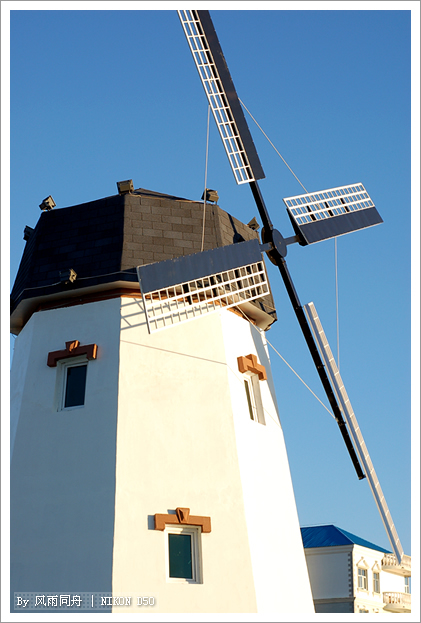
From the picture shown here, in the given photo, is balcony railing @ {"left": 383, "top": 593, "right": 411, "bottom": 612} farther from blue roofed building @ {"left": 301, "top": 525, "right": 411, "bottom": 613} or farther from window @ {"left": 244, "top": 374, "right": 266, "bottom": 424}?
window @ {"left": 244, "top": 374, "right": 266, "bottom": 424}

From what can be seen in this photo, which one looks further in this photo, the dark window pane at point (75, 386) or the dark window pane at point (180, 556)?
the dark window pane at point (75, 386)

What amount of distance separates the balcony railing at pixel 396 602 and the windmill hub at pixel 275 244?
1961 cm

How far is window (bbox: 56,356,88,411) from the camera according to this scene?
11.2 metres

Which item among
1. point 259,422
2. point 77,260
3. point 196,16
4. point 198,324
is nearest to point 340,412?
point 259,422

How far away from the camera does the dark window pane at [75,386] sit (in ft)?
36.9

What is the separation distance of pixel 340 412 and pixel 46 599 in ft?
19.0

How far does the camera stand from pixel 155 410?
10867 mm

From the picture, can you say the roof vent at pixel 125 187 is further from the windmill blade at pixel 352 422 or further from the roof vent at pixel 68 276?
the windmill blade at pixel 352 422

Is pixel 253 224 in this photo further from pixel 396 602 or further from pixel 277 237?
pixel 396 602

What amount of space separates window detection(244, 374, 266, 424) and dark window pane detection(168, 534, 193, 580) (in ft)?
8.22

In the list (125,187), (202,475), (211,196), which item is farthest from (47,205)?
(202,475)

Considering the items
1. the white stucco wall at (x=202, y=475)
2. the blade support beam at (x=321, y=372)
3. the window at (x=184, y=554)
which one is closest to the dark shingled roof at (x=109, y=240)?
the blade support beam at (x=321, y=372)

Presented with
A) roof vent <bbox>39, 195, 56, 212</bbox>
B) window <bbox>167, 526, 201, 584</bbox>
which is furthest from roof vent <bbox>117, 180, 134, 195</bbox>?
window <bbox>167, 526, 201, 584</bbox>

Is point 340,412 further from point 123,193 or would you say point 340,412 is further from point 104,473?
point 123,193
